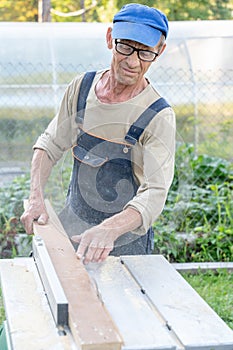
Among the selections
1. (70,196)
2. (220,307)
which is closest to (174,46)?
(220,307)

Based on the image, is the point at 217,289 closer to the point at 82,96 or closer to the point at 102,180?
the point at 102,180

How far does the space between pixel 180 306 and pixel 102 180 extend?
113 cm

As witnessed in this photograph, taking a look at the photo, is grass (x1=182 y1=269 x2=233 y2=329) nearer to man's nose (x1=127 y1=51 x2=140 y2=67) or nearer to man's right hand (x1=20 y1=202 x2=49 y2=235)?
man's right hand (x1=20 y1=202 x2=49 y2=235)

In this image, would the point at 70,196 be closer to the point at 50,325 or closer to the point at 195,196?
the point at 50,325

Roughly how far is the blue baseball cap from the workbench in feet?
3.44

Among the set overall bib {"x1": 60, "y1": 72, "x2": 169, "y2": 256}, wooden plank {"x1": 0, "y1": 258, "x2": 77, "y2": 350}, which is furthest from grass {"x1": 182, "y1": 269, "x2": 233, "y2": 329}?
wooden plank {"x1": 0, "y1": 258, "x2": 77, "y2": 350}


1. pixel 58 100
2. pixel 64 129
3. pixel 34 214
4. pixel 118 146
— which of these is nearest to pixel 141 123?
pixel 118 146

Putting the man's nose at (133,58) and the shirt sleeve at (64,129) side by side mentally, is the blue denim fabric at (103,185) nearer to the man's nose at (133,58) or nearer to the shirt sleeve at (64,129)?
the shirt sleeve at (64,129)

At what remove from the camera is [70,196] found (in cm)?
412

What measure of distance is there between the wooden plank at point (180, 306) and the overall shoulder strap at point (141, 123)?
0.63 metres

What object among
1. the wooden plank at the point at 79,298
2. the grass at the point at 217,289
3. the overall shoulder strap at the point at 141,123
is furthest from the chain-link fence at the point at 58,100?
the wooden plank at the point at 79,298

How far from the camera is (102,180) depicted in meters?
3.86

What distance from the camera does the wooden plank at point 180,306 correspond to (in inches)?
103

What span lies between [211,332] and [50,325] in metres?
0.60
